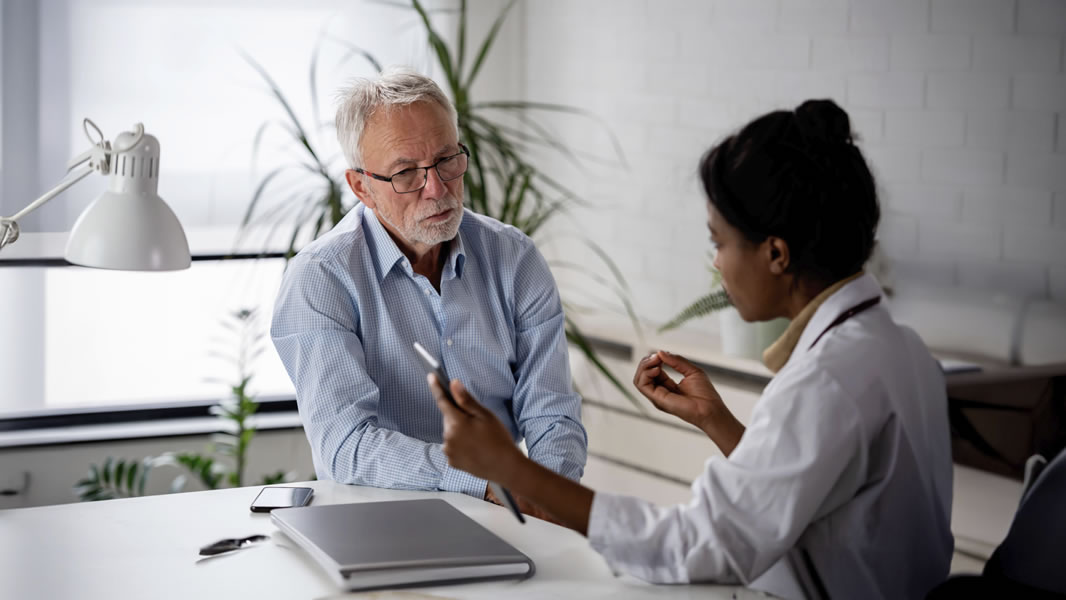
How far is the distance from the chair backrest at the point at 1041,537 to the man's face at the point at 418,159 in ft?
3.62

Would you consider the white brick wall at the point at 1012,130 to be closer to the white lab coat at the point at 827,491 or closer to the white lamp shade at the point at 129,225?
the white lab coat at the point at 827,491

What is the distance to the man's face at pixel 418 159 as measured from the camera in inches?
82.7

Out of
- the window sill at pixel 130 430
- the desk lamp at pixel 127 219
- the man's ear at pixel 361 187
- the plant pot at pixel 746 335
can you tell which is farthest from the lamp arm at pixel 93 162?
the window sill at pixel 130 430

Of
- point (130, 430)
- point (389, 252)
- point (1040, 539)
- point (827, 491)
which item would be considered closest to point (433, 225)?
point (389, 252)

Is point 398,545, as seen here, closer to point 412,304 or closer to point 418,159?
point 412,304

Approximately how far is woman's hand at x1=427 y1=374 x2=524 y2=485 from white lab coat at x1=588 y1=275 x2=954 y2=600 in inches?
4.7

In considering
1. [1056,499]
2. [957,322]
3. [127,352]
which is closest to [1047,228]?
[957,322]

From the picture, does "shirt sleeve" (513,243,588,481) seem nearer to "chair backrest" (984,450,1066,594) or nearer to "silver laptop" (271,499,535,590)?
"silver laptop" (271,499,535,590)

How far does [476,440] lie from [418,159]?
0.92 meters

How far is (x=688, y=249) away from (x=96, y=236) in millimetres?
2293

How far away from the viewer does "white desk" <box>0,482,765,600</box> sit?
1353mm

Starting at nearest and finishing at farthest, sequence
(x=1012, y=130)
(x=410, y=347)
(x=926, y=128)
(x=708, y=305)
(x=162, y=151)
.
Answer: (x=410, y=347) → (x=1012, y=130) → (x=926, y=128) → (x=708, y=305) → (x=162, y=151)

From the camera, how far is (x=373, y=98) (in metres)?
2.12

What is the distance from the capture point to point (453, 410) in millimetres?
1316
